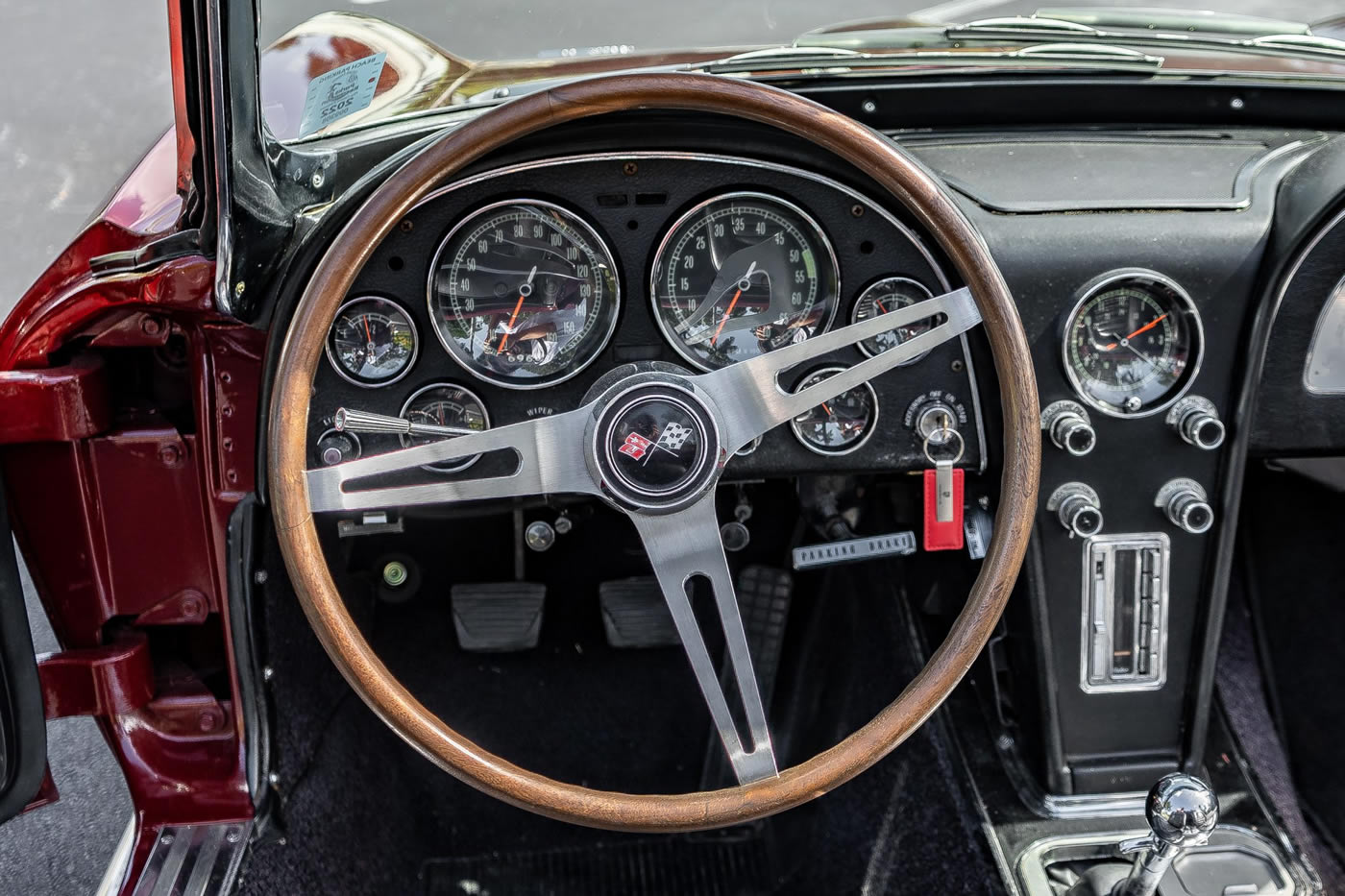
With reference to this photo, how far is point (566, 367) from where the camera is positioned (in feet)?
5.41

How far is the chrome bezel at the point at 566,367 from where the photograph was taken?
1.59 metres

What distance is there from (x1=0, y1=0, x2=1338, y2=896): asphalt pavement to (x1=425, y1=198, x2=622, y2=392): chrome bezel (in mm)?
400

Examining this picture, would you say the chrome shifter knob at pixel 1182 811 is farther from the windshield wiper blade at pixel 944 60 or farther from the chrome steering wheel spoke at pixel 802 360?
the windshield wiper blade at pixel 944 60

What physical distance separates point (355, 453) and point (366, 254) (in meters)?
0.36

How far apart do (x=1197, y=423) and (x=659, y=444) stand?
98cm

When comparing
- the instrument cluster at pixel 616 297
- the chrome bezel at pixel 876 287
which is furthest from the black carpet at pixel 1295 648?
the chrome bezel at pixel 876 287

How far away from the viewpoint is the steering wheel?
4.40 ft

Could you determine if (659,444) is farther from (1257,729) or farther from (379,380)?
(1257,729)

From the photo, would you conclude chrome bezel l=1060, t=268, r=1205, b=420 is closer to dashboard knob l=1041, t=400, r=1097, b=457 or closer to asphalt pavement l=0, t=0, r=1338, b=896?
dashboard knob l=1041, t=400, r=1097, b=457

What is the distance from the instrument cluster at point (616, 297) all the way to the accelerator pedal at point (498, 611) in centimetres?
87

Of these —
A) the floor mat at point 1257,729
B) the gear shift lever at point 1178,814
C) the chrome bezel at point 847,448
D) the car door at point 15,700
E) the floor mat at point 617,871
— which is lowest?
the floor mat at point 617,871

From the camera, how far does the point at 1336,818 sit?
→ 7.19 feet

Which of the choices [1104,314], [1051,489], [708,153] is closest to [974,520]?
[1051,489]

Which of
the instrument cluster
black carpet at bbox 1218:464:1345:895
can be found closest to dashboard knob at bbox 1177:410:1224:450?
the instrument cluster
